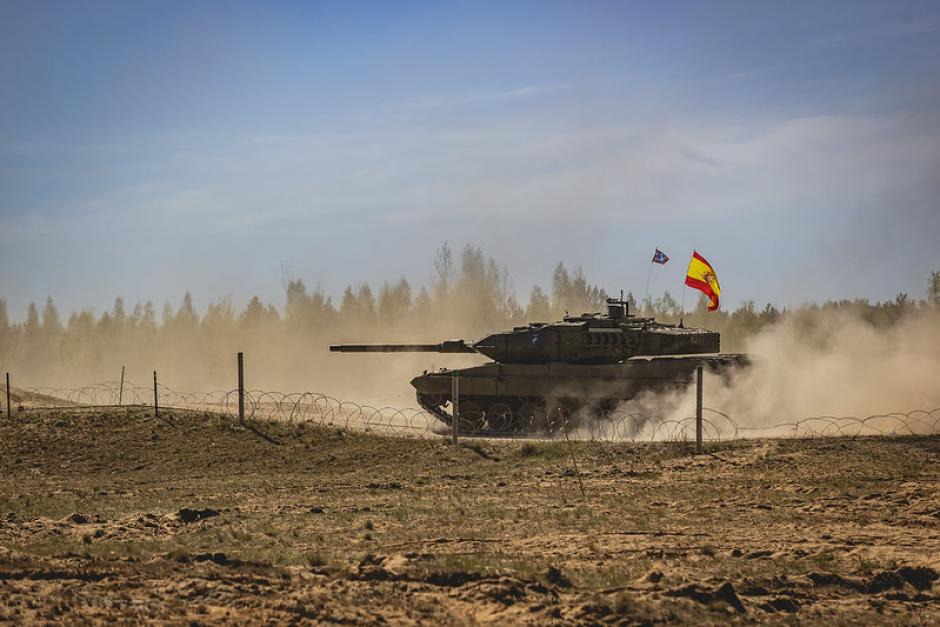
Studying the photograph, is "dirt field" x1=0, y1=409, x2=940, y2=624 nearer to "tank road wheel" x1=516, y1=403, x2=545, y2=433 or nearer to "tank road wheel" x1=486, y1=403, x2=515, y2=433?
"tank road wheel" x1=486, y1=403, x2=515, y2=433

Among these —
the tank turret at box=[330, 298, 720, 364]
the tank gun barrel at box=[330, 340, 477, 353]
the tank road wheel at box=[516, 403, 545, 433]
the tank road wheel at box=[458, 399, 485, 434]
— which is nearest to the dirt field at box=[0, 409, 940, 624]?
the tank road wheel at box=[458, 399, 485, 434]

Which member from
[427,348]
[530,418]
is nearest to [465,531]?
[530,418]

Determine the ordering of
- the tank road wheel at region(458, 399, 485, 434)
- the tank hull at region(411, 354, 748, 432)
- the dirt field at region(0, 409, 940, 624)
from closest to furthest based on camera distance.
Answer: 1. the dirt field at region(0, 409, 940, 624)
2. the tank hull at region(411, 354, 748, 432)
3. the tank road wheel at region(458, 399, 485, 434)

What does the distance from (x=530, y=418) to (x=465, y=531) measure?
12.7 meters

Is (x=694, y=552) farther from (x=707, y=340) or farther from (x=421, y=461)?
(x=707, y=340)

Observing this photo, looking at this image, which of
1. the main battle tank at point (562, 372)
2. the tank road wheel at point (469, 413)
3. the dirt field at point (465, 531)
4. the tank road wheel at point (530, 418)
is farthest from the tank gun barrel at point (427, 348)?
the dirt field at point (465, 531)

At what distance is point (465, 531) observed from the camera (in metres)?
12.4

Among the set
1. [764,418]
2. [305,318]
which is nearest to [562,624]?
[764,418]

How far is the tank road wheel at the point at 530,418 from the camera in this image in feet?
81.5

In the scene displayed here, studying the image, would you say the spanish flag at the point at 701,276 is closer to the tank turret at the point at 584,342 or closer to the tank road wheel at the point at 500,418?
the tank turret at the point at 584,342

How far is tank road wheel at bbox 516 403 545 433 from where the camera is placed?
24828 mm

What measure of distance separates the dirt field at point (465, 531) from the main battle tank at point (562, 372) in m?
4.27

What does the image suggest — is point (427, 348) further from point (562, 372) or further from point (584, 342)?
point (584, 342)

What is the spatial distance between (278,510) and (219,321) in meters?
60.1
